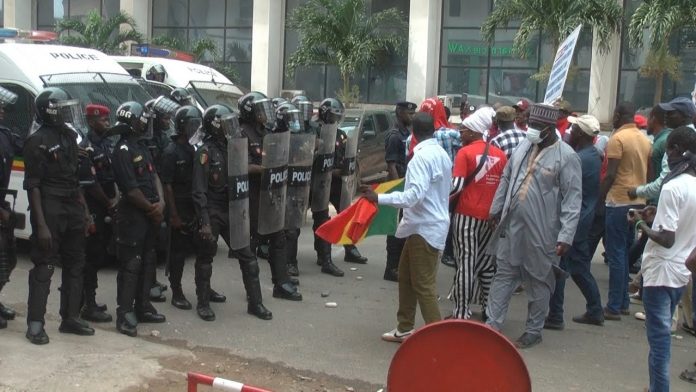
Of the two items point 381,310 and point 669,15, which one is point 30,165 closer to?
point 381,310

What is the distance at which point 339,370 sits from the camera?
609 centimetres

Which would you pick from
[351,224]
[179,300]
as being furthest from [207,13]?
[351,224]

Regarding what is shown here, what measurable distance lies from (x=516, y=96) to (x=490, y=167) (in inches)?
759

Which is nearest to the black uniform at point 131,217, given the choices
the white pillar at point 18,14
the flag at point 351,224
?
the flag at point 351,224

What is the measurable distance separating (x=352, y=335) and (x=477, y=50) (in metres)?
20.4

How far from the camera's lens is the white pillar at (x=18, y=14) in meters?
31.6

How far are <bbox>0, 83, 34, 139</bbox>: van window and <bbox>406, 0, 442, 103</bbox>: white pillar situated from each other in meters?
18.0

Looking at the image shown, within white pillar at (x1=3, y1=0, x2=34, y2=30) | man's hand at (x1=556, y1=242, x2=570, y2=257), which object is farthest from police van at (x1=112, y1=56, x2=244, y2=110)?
white pillar at (x1=3, y1=0, x2=34, y2=30)

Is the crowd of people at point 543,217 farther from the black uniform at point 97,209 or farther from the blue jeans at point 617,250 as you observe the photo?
the black uniform at point 97,209

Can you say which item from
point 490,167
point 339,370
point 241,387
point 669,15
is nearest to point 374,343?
point 339,370

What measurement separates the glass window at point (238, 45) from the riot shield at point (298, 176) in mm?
21796

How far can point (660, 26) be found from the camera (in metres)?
19.5

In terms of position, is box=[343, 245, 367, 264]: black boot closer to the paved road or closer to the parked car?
the paved road

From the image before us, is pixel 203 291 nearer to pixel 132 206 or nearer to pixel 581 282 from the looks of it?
pixel 132 206
